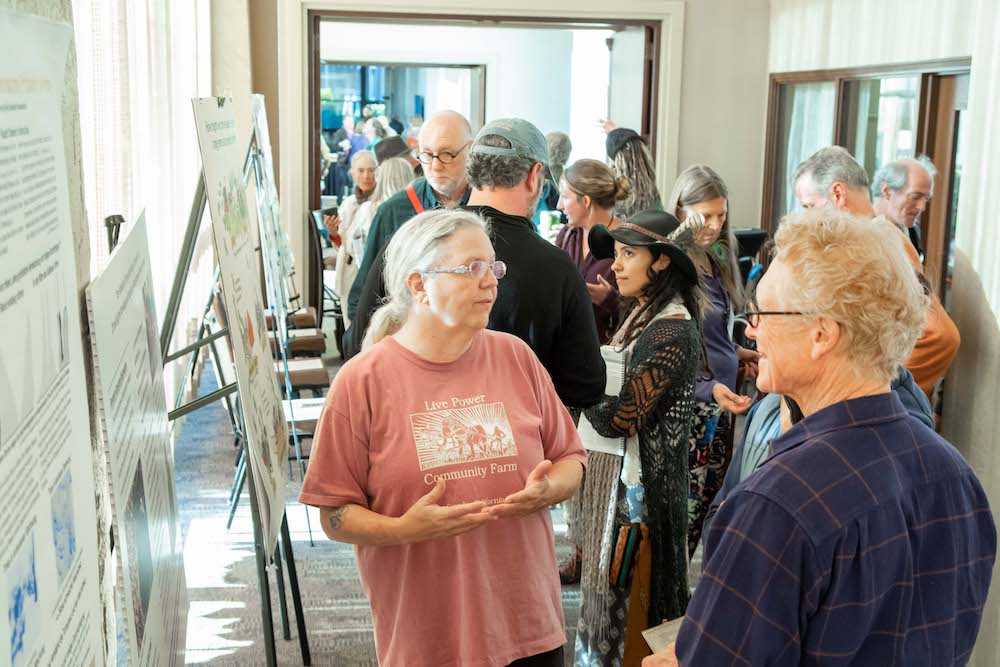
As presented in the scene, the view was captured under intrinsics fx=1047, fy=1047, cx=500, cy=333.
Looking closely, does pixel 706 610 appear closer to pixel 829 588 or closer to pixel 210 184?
pixel 829 588

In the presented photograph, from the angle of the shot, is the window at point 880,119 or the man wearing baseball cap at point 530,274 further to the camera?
the window at point 880,119

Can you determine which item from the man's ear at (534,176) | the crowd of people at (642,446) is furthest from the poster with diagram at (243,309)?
the man's ear at (534,176)

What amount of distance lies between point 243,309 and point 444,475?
2.20ft

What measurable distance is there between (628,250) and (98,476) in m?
1.91

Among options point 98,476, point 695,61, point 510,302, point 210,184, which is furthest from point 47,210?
point 695,61

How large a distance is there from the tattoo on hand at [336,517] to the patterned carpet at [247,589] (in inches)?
71.9

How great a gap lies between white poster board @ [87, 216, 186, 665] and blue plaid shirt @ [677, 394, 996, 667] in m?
0.82

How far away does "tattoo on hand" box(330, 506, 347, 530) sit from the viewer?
7.11 feet

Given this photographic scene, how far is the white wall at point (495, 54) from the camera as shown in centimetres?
1320

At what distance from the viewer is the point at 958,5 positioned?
5750 mm

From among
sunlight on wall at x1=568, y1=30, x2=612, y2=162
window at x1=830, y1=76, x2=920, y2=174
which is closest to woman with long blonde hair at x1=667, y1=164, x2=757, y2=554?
window at x1=830, y1=76, x2=920, y2=174

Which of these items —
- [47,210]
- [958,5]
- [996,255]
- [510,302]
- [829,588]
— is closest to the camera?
[47,210]

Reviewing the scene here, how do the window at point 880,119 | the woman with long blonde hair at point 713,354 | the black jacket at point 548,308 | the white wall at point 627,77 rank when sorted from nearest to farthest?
the black jacket at point 548,308
the woman with long blonde hair at point 713,354
the window at point 880,119
the white wall at point 627,77

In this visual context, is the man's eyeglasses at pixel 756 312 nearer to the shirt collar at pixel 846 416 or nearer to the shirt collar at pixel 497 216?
the shirt collar at pixel 846 416
